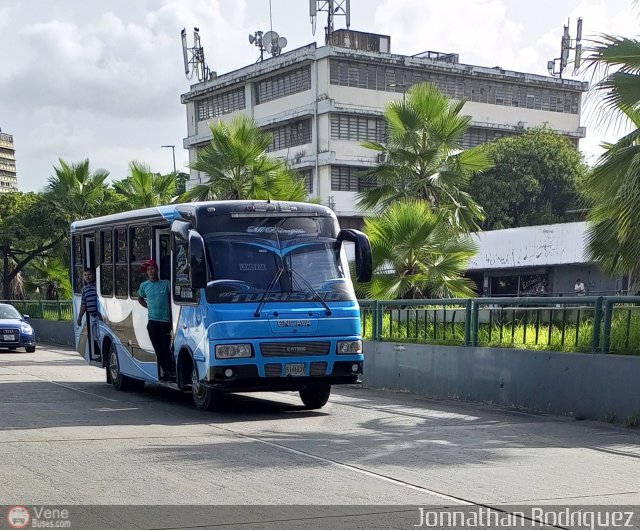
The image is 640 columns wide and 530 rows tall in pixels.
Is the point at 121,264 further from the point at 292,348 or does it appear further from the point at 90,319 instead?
the point at 292,348

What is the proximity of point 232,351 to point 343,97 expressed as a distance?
46.2m

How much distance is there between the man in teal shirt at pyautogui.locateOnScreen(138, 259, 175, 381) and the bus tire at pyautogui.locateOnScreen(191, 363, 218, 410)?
0.81m

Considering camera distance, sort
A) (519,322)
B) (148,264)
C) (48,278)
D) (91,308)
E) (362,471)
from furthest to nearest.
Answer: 1. (48,278)
2. (91,308)
3. (148,264)
4. (519,322)
5. (362,471)

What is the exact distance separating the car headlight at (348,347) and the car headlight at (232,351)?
1.33 meters

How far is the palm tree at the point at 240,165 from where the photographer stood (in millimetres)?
26312

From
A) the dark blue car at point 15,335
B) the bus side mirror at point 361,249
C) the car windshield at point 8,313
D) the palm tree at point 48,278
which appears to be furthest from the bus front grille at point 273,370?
the palm tree at point 48,278

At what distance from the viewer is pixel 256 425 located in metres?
12.3

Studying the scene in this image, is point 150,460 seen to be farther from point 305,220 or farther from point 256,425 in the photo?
point 305,220

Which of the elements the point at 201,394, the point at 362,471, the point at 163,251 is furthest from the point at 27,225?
the point at 362,471

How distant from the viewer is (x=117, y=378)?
17188mm

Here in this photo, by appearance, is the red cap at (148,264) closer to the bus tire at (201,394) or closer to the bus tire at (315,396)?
the bus tire at (201,394)

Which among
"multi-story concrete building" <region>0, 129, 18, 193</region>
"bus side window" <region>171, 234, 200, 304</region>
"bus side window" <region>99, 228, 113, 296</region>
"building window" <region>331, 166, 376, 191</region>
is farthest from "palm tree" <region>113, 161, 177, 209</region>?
"multi-story concrete building" <region>0, 129, 18, 193</region>

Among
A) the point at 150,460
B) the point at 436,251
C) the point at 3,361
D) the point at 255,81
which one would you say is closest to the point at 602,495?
the point at 150,460

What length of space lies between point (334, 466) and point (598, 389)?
509 cm
